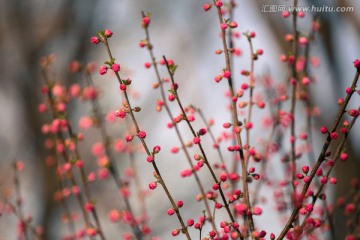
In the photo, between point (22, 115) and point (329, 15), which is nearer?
point (329, 15)

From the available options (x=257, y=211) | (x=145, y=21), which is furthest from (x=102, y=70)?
(x=257, y=211)

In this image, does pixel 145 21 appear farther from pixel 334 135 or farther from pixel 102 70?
pixel 334 135

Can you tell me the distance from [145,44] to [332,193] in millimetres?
1878

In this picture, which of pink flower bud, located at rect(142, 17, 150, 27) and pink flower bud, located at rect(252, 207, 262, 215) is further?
pink flower bud, located at rect(142, 17, 150, 27)

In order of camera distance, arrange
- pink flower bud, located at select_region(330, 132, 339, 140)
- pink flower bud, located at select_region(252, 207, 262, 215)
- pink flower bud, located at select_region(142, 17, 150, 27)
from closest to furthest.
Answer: pink flower bud, located at select_region(330, 132, 339, 140) < pink flower bud, located at select_region(252, 207, 262, 215) < pink flower bud, located at select_region(142, 17, 150, 27)

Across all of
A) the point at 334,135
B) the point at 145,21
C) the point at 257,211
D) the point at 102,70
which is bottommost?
the point at 257,211

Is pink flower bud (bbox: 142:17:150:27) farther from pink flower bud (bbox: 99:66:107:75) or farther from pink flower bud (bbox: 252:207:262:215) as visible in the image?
pink flower bud (bbox: 252:207:262:215)

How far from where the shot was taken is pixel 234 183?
6.55 ft

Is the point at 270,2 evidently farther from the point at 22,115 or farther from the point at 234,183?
the point at 22,115

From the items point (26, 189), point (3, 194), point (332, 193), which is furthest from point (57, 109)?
point (26, 189)

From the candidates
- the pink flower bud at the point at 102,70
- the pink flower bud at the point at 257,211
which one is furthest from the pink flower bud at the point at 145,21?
the pink flower bud at the point at 257,211

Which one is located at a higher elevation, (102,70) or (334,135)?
(102,70)

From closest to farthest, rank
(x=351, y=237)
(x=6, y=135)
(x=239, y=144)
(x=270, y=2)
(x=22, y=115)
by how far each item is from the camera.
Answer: (x=239, y=144) → (x=351, y=237) → (x=270, y=2) → (x=22, y=115) → (x=6, y=135)

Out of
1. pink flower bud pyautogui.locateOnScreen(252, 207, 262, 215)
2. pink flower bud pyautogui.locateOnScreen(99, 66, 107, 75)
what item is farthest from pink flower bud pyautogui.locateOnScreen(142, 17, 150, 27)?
pink flower bud pyautogui.locateOnScreen(252, 207, 262, 215)
